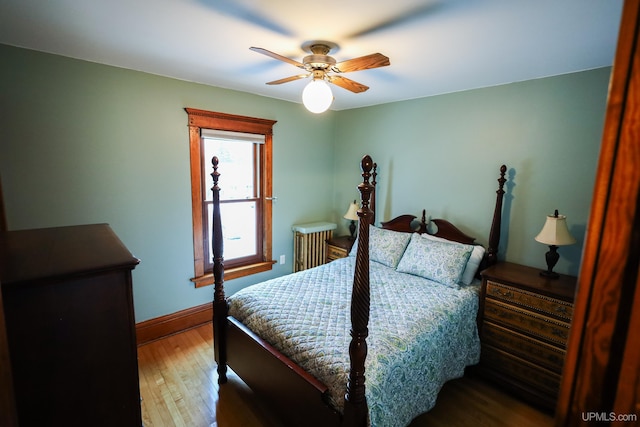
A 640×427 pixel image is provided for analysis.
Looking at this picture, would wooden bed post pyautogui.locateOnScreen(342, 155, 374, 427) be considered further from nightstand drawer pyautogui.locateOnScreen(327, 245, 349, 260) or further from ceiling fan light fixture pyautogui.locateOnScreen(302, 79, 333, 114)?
nightstand drawer pyautogui.locateOnScreen(327, 245, 349, 260)

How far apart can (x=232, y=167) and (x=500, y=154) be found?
2596 millimetres

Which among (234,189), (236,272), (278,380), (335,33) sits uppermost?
(335,33)

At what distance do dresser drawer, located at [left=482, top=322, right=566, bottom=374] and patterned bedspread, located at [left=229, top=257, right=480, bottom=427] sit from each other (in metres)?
0.12

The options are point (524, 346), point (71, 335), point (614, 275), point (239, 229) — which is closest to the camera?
point (614, 275)

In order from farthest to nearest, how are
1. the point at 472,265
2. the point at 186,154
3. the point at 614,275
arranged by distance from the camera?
the point at 186,154, the point at 472,265, the point at 614,275

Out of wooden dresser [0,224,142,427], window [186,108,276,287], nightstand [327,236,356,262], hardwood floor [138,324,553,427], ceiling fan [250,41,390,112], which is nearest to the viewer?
wooden dresser [0,224,142,427]

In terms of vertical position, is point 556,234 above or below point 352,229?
above

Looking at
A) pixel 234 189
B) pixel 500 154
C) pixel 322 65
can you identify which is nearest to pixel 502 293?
pixel 500 154

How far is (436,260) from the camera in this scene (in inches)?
103

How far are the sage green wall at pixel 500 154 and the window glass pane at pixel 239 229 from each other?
1544 millimetres

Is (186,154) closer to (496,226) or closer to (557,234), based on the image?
(496,226)

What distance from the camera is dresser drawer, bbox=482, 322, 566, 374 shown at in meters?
2.06

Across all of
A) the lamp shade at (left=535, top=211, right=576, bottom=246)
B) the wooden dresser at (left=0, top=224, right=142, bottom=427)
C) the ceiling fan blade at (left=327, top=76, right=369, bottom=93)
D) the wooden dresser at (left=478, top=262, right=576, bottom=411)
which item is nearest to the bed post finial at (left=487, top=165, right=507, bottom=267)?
the wooden dresser at (left=478, top=262, right=576, bottom=411)

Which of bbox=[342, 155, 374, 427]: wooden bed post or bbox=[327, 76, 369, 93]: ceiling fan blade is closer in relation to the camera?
bbox=[342, 155, 374, 427]: wooden bed post
